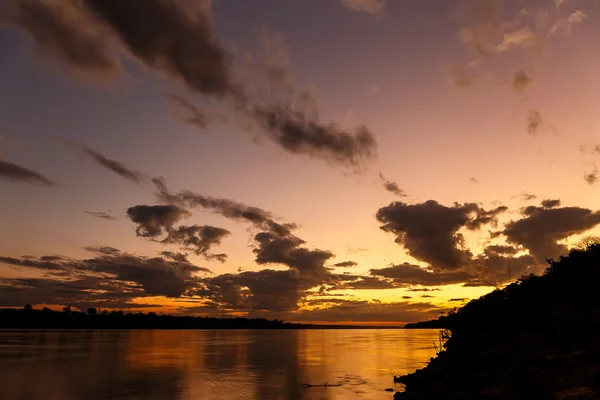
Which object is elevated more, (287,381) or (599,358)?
(599,358)

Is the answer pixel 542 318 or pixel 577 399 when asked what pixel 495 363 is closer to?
pixel 542 318

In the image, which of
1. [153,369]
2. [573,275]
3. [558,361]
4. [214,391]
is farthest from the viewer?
[153,369]

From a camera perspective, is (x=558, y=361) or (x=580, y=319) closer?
(x=558, y=361)

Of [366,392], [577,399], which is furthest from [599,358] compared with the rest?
[366,392]

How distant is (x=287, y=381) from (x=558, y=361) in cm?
3594

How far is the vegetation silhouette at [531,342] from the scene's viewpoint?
1992 centimetres

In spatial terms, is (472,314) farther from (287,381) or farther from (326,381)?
(287,381)

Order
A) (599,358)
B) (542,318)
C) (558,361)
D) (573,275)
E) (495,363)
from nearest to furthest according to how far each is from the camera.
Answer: (599,358) → (558,361) → (495,363) → (542,318) → (573,275)

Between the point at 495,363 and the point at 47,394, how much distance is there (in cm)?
4180

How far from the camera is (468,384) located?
2617 cm

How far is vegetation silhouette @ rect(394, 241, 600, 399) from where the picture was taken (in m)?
19.9

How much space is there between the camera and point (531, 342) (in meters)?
26.6

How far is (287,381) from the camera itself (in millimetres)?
51344

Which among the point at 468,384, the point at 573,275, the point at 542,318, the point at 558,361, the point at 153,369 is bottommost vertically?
the point at 153,369
